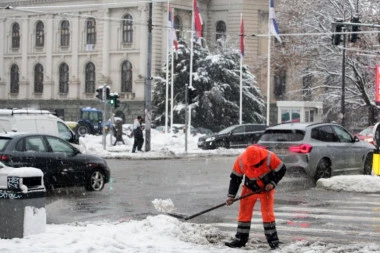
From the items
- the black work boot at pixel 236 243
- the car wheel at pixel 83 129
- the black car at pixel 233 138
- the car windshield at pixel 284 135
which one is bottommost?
the car wheel at pixel 83 129

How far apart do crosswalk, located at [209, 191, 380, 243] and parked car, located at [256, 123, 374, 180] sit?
2501mm

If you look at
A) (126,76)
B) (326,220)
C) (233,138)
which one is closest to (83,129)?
(126,76)

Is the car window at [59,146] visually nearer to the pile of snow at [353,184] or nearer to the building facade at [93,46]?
the pile of snow at [353,184]

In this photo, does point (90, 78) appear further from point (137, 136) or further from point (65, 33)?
point (137, 136)

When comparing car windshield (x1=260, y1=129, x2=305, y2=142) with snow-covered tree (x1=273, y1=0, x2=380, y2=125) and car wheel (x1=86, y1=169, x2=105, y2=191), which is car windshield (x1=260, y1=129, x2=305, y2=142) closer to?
car wheel (x1=86, y1=169, x2=105, y2=191)

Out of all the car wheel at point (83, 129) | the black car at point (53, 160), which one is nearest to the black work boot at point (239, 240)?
the black car at point (53, 160)

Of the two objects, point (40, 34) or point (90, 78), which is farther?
point (40, 34)

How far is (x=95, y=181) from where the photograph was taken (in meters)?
18.3

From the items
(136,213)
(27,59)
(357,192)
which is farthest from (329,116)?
(136,213)

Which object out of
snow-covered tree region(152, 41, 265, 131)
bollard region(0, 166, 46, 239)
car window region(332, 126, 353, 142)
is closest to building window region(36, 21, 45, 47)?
snow-covered tree region(152, 41, 265, 131)

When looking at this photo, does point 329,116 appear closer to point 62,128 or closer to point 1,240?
point 62,128

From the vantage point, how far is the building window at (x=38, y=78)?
3068 inches

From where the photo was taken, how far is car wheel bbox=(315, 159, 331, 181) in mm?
20017

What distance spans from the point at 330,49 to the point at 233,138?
9860mm
